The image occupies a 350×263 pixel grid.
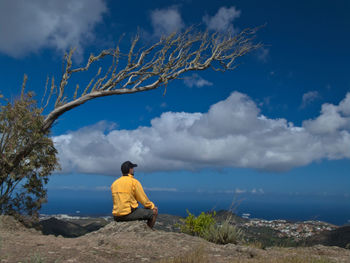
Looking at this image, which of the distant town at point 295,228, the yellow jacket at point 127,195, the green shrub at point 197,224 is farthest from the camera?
the distant town at point 295,228

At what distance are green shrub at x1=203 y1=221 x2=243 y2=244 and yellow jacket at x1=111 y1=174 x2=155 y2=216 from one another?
1833 mm

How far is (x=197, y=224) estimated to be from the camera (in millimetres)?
9508

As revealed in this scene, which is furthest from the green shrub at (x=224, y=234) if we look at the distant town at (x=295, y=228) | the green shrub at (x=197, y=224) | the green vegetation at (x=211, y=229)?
the distant town at (x=295, y=228)

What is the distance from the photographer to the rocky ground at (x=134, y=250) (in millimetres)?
5277

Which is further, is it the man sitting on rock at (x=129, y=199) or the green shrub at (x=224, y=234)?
the green shrub at (x=224, y=234)

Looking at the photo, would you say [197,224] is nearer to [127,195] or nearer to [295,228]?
[127,195]

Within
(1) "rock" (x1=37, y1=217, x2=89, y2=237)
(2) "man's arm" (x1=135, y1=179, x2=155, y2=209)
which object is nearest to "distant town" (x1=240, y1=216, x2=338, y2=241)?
(2) "man's arm" (x1=135, y1=179, x2=155, y2=209)

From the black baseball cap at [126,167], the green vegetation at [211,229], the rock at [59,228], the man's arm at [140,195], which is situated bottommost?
the rock at [59,228]

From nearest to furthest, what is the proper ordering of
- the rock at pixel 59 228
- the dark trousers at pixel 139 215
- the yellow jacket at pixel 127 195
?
1. the yellow jacket at pixel 127 195
2. the dark trousers at pixel 139 215
3. the rock at pixel 59 228

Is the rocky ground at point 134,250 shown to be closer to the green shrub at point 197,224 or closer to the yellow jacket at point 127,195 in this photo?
the yellow jacket at point 127,195

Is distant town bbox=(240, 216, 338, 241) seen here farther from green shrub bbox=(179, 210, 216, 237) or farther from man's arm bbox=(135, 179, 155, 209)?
man's arm bbox=(135, 179, 155, 209)

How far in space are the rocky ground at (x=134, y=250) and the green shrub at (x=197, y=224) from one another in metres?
1.44

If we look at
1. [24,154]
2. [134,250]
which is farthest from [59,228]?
[134,250]

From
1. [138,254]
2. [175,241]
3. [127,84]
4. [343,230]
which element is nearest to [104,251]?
[138,254]
